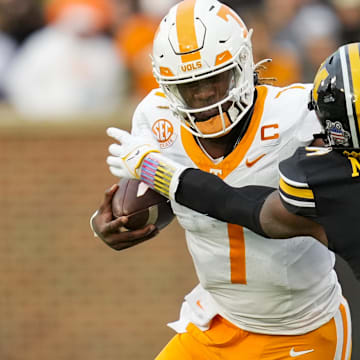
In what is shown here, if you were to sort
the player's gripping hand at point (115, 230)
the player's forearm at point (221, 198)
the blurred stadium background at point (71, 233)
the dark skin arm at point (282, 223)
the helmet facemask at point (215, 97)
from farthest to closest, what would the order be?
the blurred stadium background at point (71, 233)
the player's gripping hand at point (115, 230)
the helmet facemask at point (215, 97)
the player's forearm at point (221, 198)
the dark skin arm at point (282, 223)

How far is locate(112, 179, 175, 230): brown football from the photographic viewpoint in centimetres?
319

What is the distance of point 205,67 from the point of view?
3.00 m

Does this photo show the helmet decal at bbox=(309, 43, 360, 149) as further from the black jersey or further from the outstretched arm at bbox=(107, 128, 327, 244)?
the outstretched arm at bbox=(107, 128, 327, 244)

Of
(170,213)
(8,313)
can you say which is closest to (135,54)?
(8,313)

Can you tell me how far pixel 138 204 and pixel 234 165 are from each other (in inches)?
15.1

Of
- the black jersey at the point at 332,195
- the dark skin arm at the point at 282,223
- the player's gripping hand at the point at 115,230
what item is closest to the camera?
the black jersey at the point at 332,195

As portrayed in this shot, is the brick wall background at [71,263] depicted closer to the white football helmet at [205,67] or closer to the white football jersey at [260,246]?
the white football jersey at [260,246]

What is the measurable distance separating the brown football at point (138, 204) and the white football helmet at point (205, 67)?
12.1 inches

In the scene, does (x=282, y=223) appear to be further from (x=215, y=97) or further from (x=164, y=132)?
(x=164, y=132)

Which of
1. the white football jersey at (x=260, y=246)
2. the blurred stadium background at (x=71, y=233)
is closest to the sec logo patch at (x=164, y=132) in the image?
the white football jersey at (x=260, y=246)

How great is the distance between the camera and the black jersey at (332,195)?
2580mm

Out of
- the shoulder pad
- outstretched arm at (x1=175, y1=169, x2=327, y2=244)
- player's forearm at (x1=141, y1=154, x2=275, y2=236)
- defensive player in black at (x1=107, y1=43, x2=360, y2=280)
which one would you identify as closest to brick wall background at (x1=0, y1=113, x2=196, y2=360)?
player's forearm at (x1=141, y1=154, x2=275, y2=236)

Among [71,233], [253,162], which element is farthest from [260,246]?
[71,233]

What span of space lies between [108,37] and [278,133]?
11.3 ft
